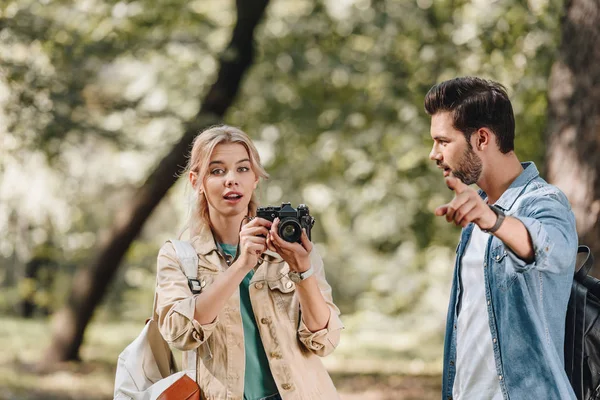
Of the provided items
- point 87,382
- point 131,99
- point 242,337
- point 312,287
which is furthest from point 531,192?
point 87,382

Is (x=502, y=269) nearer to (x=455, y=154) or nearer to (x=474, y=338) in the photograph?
(x=474, y=338)

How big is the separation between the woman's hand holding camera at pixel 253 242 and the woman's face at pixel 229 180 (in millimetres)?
330

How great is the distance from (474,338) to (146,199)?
8168 millimetres

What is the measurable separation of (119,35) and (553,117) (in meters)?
5.99

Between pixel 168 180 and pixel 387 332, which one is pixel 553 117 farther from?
pixel 387 332

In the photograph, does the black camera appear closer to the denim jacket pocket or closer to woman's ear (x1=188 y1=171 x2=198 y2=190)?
woman's ear (x1=188 y1=171 x2=198 y2=190)

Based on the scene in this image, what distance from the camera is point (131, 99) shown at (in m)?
9.80

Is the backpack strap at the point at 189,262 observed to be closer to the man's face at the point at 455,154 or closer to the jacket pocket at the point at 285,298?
the jacket pocket at the point at 285,298

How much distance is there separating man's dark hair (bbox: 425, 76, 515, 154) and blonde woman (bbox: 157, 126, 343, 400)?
2.35ft

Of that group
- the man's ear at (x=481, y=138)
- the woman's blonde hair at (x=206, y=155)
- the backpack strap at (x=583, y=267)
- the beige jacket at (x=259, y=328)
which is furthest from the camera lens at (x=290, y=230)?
the backpack strap at (x=583, y=267)

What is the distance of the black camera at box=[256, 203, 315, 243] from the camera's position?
2.99 meters

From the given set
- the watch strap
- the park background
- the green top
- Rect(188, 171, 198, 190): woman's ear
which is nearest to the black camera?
the watch strap

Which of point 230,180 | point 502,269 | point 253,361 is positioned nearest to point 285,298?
point 253,361

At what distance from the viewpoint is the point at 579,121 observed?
5.48m
